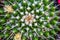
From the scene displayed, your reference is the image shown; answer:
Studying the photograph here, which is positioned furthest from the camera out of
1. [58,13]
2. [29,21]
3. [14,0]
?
[58,13]

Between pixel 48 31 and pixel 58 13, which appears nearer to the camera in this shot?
pixel 48 31

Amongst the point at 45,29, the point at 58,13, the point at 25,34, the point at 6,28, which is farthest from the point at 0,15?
the point at 58,13

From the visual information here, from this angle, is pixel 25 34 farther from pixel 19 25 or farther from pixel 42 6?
pixel 42 6

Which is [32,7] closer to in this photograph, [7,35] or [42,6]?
[42,6]

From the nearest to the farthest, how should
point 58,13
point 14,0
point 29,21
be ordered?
point 29,21 < point 14,0 < point 58,13

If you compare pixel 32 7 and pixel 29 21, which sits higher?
pixel 32 7

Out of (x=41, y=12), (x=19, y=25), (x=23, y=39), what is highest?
(x=41, y=12)

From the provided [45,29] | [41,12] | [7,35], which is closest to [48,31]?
[45,29]
